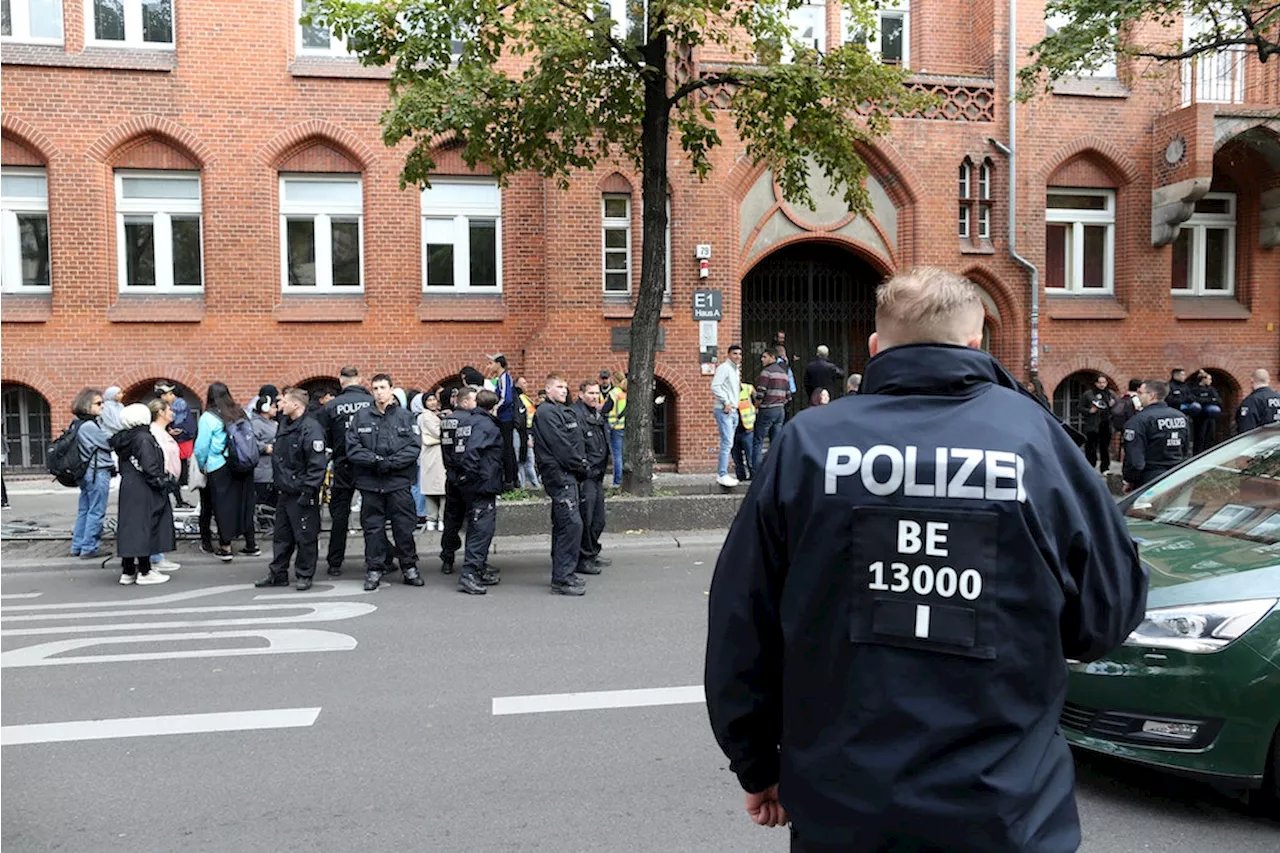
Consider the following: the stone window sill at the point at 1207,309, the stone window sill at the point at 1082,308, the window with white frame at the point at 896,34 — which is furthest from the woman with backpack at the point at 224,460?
the stone window sill at the point at 1207,309

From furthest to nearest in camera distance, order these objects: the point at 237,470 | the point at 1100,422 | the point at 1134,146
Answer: the point at 1134,146 < the point at 1100,422 < the point at 237,470

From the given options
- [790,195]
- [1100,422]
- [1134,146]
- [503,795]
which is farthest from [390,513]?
[1134,146]

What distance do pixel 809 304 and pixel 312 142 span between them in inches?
350

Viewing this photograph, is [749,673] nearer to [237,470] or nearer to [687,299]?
[237,470]

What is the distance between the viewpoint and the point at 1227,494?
517 centimetres

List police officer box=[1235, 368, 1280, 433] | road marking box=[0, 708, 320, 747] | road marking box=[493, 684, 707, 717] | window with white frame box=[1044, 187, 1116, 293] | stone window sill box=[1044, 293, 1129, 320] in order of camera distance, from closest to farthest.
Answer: road marking box=[0, 708, 320, 747] < road marking box=[493, 684, 707, 717] < police officer box=[1235, 368, 1280, 433] < stone window sill box=[1044, 293, 1129, 320] < window with white frame box=[1044, 187, 1116, 293]

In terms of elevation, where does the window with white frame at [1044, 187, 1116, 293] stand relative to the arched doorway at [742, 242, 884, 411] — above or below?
above

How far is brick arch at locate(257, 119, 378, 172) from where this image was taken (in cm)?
1586

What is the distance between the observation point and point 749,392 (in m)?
15.0

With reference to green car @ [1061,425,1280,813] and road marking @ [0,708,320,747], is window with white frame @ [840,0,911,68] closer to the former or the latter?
green car @ [1061,425,1280,813]

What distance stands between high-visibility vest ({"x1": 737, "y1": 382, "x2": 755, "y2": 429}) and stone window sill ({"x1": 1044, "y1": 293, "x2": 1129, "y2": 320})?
6.67 m

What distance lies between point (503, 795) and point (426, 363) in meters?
12.6

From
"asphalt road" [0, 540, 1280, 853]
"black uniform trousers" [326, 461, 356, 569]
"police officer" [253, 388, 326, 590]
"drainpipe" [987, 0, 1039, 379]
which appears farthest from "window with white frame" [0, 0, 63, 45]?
"drainpipe" [987, 0, 1039, 379]

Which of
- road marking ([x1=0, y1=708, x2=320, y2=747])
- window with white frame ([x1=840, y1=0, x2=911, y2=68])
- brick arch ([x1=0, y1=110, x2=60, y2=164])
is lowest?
road marking ([x1=0, y1=708, x2=320, y2=747])
